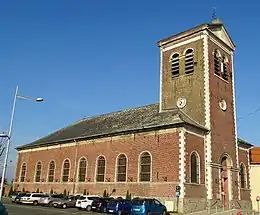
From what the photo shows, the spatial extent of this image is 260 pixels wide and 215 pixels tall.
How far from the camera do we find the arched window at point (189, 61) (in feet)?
104

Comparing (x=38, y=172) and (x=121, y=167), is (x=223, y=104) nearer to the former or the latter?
(x=121, y=167)

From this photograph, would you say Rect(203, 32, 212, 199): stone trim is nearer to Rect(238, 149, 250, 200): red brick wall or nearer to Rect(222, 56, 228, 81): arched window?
Rect(222, 56, 228, 81): arched window

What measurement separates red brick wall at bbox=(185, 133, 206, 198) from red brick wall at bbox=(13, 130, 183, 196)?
947 mm

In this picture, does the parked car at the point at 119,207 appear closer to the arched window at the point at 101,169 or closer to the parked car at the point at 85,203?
the parked car at the point at 85,203

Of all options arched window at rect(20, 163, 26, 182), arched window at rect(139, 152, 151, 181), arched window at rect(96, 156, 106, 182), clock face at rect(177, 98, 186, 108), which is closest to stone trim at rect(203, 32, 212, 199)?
clock face at rect(177, 98, 186, 108)

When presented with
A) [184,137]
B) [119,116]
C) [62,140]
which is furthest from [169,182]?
[62,140]

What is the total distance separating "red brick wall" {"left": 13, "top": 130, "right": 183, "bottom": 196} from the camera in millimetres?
26719

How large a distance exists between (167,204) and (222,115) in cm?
1081

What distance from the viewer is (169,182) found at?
86.2 ft

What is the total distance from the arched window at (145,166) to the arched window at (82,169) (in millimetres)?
8426

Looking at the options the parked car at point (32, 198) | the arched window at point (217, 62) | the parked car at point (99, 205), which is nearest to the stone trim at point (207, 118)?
the arched window at point (217, 62)

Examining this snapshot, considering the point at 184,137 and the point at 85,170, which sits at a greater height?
the point at 184,137

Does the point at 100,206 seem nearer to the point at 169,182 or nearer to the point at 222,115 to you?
the point at 169,182

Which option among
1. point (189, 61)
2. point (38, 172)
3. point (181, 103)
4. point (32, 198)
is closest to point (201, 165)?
point (181, 103)
